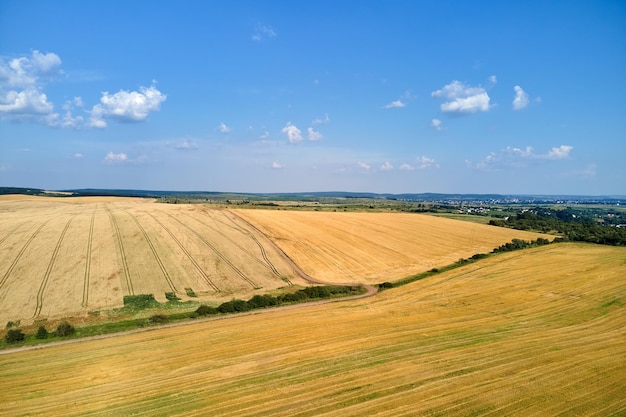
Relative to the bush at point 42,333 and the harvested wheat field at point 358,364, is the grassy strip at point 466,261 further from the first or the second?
the bush at point 42,333

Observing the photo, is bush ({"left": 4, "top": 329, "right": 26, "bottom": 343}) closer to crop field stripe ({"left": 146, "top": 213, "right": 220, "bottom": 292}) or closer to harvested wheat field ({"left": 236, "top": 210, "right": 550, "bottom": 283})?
crop field stripe ({"left": 146, "top": 213, "right": 220, "bottom": 292})

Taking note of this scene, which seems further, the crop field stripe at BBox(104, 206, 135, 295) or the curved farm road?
the crop field stripe at BBox(104, 206, 135, 295)

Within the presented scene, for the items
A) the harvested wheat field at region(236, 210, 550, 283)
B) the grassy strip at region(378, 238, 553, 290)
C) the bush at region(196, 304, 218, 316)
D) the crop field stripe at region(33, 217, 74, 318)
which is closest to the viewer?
the crop field stripe at region(33, 217, 74, 318)

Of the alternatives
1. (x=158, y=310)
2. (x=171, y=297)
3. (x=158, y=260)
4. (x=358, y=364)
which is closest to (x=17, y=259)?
(x=158, y=260)

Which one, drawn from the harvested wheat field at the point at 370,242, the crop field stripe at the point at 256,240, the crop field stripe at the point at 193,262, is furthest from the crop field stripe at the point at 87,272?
the harvested wheat field at the point at 370,242

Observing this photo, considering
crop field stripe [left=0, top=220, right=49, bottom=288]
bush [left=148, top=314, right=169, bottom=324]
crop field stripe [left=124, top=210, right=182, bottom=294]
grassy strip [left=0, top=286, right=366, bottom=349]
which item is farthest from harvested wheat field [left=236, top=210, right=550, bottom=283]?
crop field stripe [left=0, top=220, right=49, bottom=288]

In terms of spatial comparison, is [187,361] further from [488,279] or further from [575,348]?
[488,279]

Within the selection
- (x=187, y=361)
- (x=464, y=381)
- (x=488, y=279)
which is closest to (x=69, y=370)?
(x=187, y=361)
